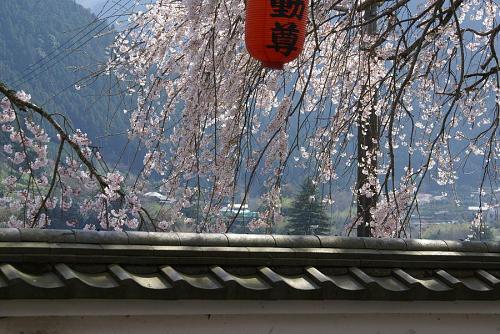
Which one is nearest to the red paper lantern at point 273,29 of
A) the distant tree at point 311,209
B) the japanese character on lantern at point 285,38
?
the japanese character on lantern at point 285,38

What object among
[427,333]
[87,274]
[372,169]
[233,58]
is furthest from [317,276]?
[372,169]

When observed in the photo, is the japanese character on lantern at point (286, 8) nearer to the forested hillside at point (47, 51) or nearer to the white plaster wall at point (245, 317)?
the white plaster wall at point (245, 317)

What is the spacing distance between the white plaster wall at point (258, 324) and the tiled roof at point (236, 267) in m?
0.13

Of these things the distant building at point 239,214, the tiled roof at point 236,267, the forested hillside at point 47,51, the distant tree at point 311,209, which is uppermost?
the forested hillside at point 47,51

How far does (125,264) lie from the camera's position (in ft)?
10.1

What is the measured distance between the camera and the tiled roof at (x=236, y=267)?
9.39ft

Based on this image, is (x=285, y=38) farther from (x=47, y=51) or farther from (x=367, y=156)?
(x=47, y=51)

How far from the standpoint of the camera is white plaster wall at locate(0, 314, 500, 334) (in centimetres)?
289

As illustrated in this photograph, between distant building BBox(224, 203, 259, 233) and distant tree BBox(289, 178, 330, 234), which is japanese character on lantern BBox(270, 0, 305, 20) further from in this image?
distant tree BBox(289, 178, 330, 234)

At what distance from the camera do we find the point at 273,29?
6.07 meters

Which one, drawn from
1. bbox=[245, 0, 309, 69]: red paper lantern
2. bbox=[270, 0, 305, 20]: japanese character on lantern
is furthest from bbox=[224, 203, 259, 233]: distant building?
bbox=[270, 0, 305, 20]: japanese character on lantern

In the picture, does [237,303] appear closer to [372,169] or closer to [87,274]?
Result: [87,274]

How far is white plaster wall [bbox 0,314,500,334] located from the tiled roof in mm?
132

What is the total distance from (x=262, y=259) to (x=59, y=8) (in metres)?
74.5
